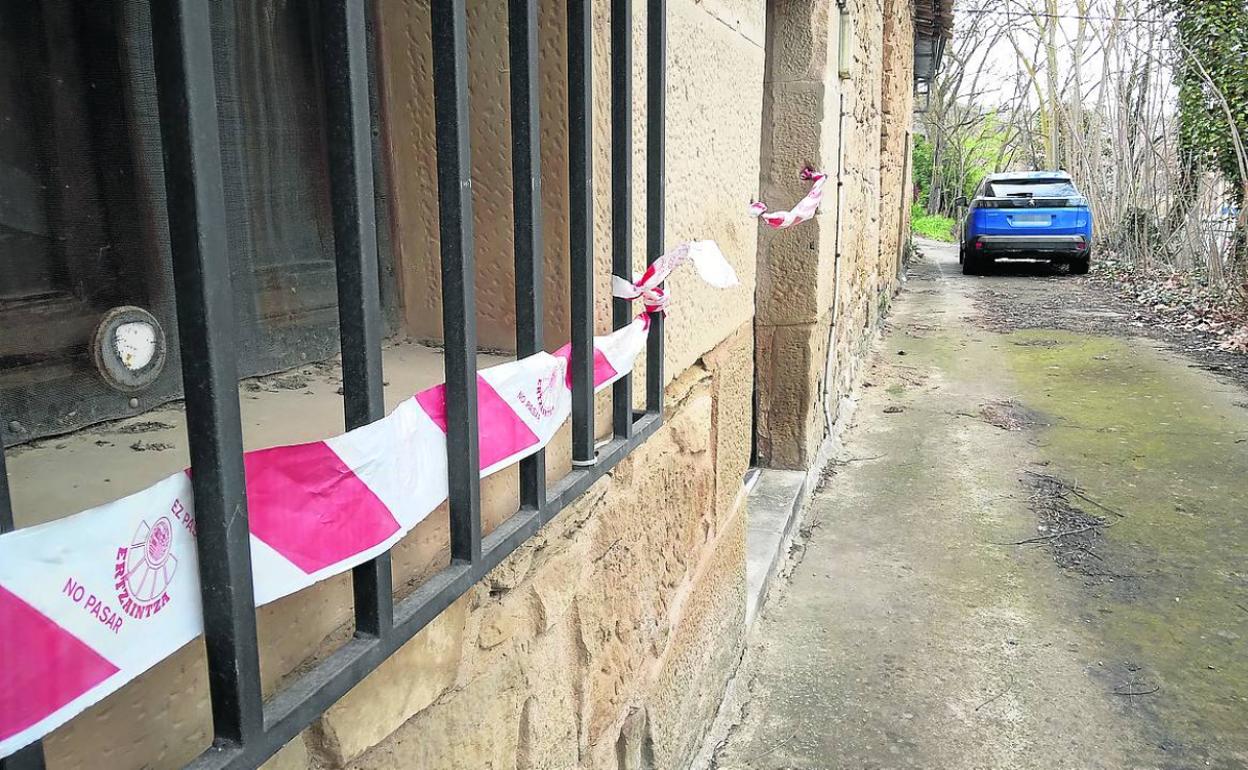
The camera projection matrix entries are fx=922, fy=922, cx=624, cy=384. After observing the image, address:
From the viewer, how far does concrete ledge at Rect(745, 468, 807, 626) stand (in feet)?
9.77

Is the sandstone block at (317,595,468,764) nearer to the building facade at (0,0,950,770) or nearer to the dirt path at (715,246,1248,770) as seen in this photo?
the building facade at (0,0,950,770)

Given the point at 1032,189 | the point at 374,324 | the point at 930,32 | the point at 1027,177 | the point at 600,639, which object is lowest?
the point at 600,639

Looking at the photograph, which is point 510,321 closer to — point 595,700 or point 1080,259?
point 595,700

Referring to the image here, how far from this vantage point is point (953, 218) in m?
25.5

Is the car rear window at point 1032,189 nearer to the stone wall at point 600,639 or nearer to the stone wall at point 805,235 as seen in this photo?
the stone wall at point 805,235

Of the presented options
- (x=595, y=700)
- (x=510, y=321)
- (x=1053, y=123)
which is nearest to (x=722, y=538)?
(x=595, y=700)

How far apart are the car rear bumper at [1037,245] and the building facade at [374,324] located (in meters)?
11.8

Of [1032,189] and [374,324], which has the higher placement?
[1032,189]

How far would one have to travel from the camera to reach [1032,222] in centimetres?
1248

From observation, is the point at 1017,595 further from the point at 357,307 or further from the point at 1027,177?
the point at 1027,177

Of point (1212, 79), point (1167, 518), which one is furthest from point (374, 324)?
point (1212, 79)

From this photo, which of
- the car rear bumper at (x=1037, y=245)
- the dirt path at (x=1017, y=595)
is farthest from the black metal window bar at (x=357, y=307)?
the car rear bumper at (x=1037, y=245)

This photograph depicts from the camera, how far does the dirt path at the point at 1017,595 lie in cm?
237

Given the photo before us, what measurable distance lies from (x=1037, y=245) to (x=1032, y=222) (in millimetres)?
319
